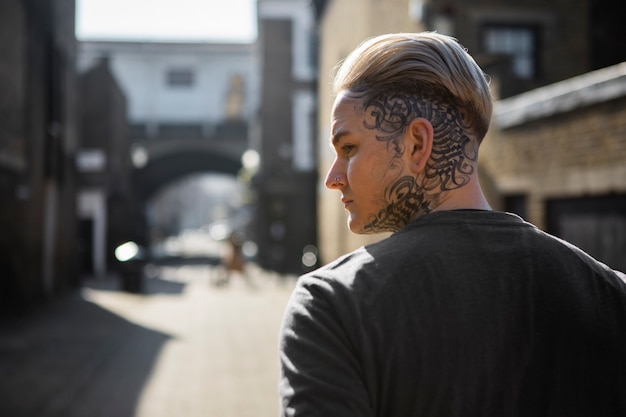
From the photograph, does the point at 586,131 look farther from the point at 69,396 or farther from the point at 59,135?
the point at 59,135

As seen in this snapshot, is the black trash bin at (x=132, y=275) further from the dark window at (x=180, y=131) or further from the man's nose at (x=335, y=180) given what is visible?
the man's nose at (x=335, y=180)

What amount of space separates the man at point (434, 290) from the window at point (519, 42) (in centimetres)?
1352

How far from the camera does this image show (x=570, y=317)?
1587 mm

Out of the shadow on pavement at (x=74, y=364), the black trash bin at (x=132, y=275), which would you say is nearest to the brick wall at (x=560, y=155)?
the shadow on pavement at (x=74, y=364)

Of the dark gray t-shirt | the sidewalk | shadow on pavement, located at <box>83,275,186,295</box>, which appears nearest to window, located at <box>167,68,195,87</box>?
shadow on pavement, located at <box>83,275,186,295</box>

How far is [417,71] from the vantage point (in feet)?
5.11

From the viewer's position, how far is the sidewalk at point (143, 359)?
293 inches

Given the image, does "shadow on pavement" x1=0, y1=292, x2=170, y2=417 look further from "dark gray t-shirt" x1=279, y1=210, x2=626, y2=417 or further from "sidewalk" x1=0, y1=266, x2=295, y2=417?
"dark gray t-shirt" x1=279, y1=210, x2=626, y2=417

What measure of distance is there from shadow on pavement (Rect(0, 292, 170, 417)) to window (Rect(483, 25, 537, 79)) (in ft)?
26.4

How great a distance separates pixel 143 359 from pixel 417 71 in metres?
9.29

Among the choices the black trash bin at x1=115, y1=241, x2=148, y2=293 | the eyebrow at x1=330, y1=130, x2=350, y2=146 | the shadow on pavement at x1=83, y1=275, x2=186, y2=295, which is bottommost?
the shadow on pavement at x1=83, y1=275, x2=186, y2=295

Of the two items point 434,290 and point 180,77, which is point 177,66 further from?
point 434,290

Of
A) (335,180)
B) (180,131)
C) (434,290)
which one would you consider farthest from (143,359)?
(180,131)

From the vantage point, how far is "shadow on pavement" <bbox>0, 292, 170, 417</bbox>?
743cm
